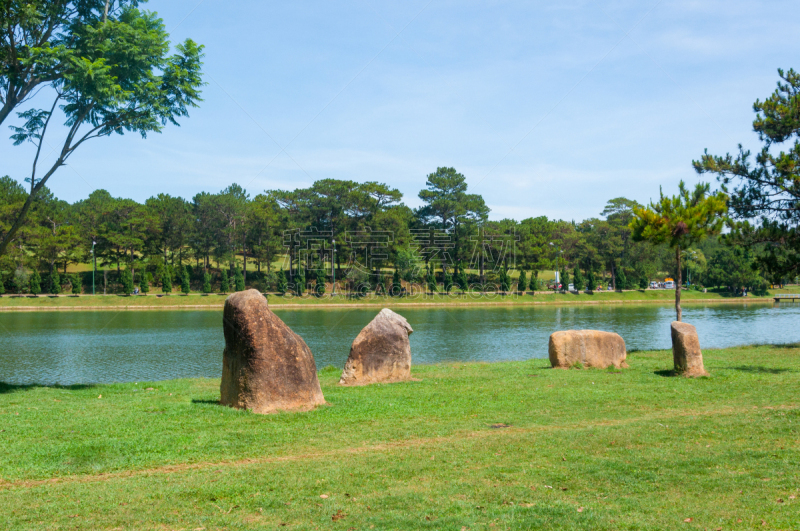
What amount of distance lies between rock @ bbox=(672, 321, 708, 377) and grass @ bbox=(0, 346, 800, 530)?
1698 millimetres

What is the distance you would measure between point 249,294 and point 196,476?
460cm

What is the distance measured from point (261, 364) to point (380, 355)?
15.7 ft

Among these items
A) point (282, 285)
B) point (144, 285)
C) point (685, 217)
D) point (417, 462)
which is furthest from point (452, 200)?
point (417, 462)

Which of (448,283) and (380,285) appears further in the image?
(448,283)

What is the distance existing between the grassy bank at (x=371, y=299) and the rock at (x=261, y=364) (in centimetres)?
5370

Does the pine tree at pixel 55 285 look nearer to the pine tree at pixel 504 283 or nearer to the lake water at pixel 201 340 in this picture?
the lake water at pixel 201 340

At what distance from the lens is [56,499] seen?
18.7 ft

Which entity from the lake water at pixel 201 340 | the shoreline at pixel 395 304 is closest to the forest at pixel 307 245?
the shoreline at pixel 395 304

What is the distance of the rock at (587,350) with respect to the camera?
53.2ft

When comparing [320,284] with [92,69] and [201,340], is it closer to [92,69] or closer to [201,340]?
[201,340]

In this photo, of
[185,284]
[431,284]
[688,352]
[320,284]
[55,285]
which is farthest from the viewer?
[431,284]

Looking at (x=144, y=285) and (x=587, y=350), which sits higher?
(x=144, y=285)

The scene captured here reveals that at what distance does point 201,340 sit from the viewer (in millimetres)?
31953

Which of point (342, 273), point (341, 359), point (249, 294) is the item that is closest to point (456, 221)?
point (342, 273)
